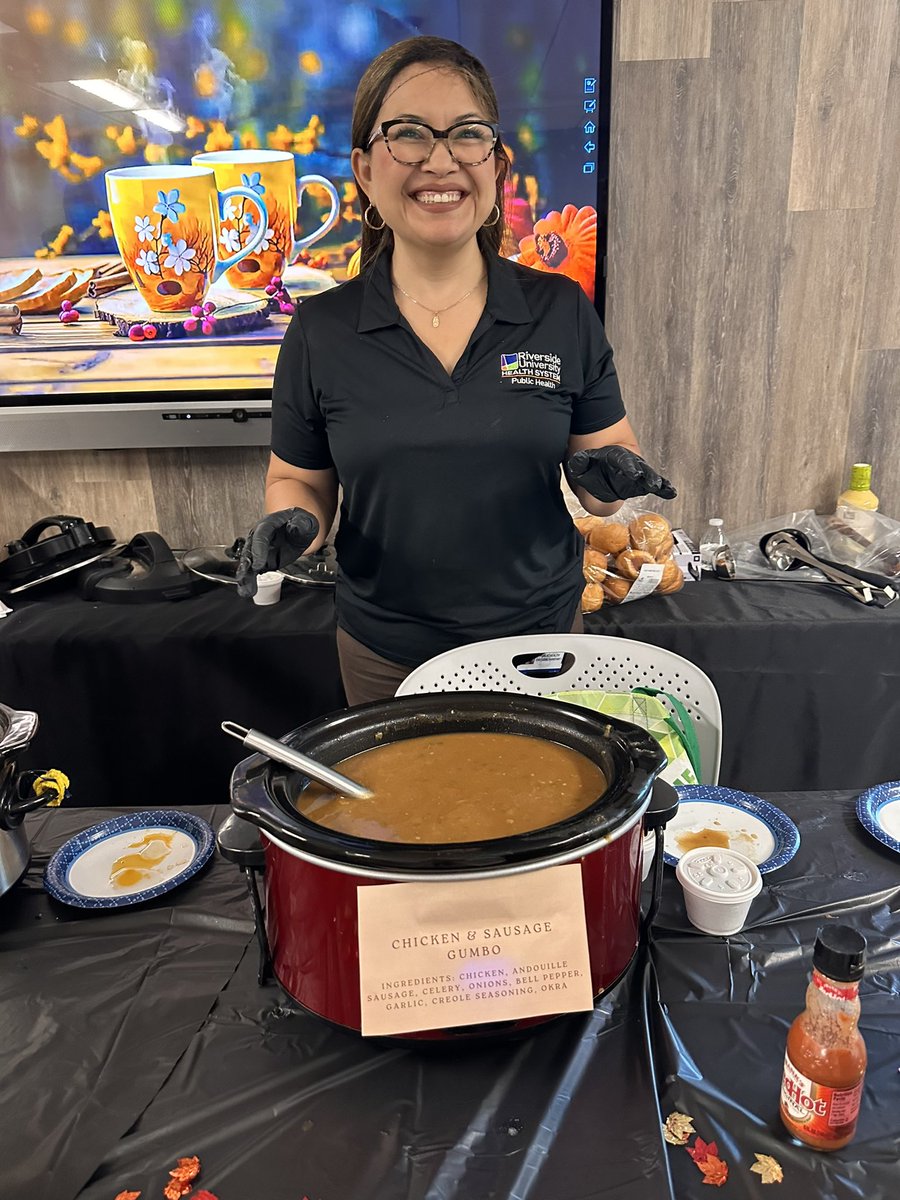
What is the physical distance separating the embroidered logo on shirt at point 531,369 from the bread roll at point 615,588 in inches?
31.7

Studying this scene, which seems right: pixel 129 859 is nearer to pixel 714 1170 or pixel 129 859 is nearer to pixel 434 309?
pixel 714 1170

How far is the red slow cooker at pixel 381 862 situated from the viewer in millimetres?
665

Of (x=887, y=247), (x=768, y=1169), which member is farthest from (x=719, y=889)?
(x=887, y=247)

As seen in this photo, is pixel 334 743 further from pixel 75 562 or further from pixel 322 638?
pixel 75 562

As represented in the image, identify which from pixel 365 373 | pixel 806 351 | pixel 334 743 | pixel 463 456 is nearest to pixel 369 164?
pixel 365 373

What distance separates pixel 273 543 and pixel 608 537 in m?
1.14

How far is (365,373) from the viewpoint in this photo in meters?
1.45

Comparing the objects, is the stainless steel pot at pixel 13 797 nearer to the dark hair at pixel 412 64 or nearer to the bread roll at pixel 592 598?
the dark hair at pixel 412 64

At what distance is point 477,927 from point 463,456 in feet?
2.92

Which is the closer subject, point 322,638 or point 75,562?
point 322,638

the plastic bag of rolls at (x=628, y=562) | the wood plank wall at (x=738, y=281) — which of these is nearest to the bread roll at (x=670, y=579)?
the plastic bag of rolls at (x=628, y=562)

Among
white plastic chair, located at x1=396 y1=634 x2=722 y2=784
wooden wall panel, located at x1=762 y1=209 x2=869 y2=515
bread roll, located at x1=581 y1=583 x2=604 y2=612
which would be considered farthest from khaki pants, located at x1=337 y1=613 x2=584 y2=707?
wooden wall panel, located at x1=762 y1=209 x2=869 y2=515

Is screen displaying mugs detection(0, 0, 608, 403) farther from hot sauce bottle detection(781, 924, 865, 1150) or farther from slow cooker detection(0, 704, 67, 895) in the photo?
hot sauce bottle detection(781, 924, 865, 1150)

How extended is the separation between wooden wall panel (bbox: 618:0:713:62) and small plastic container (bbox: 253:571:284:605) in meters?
1.61
